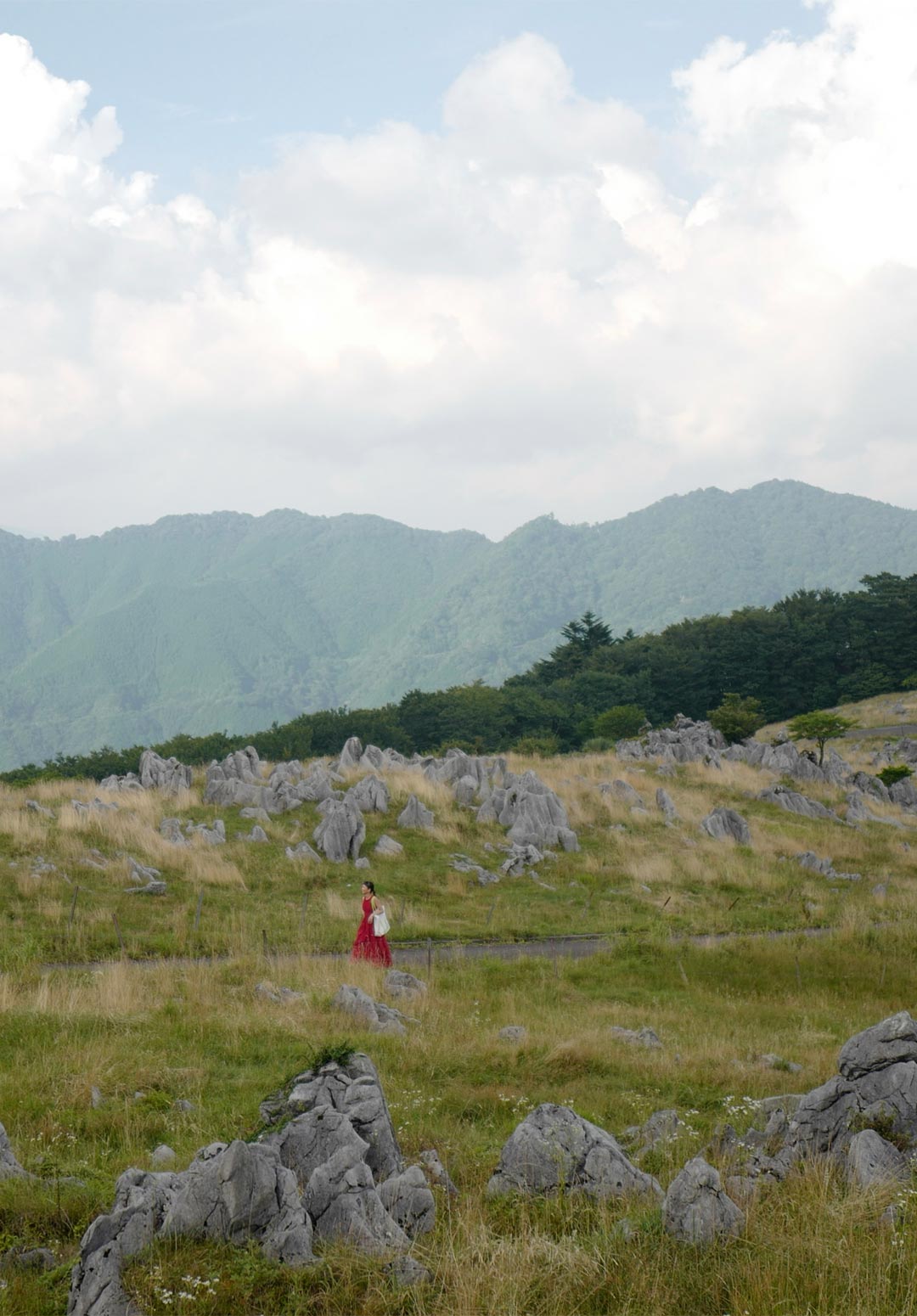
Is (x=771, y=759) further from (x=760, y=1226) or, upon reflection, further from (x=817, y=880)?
(x=760, y=1226)

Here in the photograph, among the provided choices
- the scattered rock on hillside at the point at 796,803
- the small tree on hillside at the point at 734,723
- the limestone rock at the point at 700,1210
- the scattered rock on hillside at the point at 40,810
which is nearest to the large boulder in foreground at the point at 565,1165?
the limestone rock at the point at 700,1210

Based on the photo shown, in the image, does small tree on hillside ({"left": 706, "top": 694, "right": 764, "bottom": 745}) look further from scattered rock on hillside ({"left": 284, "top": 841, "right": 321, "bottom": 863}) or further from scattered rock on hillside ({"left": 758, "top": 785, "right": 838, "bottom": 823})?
scattered rock on hillside ({"left": 284, "top": 841, "right": 321, "bottom": 863})

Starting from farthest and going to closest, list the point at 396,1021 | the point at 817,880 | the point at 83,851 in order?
→ 1. the point at 817,880
2. the point at 83,851
3. the point at 396,1021

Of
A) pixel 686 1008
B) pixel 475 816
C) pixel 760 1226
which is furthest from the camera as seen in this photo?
pixel 475 816

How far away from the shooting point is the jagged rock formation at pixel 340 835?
2445 centimetres

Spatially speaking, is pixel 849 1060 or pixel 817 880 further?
pixel 817 880

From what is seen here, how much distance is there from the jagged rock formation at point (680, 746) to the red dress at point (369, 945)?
85.8 feet

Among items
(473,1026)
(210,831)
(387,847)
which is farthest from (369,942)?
(210,831)

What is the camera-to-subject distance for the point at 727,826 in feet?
99.7

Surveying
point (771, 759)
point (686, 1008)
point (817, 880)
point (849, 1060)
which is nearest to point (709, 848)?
point (817, 880)

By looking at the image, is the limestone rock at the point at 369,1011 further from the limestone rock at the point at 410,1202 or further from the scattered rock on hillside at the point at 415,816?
the scattered rock on hillside at the point at 415,816

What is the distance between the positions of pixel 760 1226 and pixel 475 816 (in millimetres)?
23099

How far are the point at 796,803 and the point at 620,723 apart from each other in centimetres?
2845

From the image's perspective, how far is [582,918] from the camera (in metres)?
21.9
